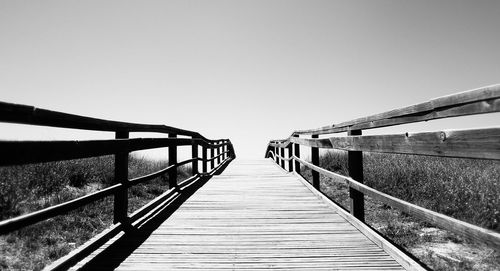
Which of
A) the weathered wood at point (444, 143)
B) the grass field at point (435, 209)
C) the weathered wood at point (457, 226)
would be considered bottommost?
the grass field at point (435, 209)

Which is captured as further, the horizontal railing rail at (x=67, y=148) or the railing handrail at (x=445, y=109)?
the horizontal railing rail at (x=67, y=148)

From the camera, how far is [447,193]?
6.22 m

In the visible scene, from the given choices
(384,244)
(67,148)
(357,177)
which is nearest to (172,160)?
(357,177)

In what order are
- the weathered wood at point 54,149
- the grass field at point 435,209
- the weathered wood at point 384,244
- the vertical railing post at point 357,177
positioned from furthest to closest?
the grass field at point 435,209 → the vertical railing post at point 357,177 → the weathered wood at point 384,244 → the weathered wood at point 54,149

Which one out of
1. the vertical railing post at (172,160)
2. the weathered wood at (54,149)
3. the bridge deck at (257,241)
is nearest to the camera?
the weathered wood at (54,149)

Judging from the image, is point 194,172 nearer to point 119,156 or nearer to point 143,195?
point 143,195

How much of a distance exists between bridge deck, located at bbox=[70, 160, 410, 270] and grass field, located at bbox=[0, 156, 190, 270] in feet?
5.11

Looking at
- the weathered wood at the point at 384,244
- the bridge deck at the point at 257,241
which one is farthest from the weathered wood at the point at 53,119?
the weathered wood at the point at 384,244

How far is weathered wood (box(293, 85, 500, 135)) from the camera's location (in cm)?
173

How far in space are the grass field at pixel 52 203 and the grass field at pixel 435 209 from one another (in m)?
4.57

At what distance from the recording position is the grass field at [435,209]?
4090 millimetres

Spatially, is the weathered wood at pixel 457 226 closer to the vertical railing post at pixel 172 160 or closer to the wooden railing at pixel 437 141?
the wooden railing at pixel 437 141

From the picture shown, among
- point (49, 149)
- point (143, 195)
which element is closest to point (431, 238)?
point (49, 149)

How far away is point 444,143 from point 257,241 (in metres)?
1.98
